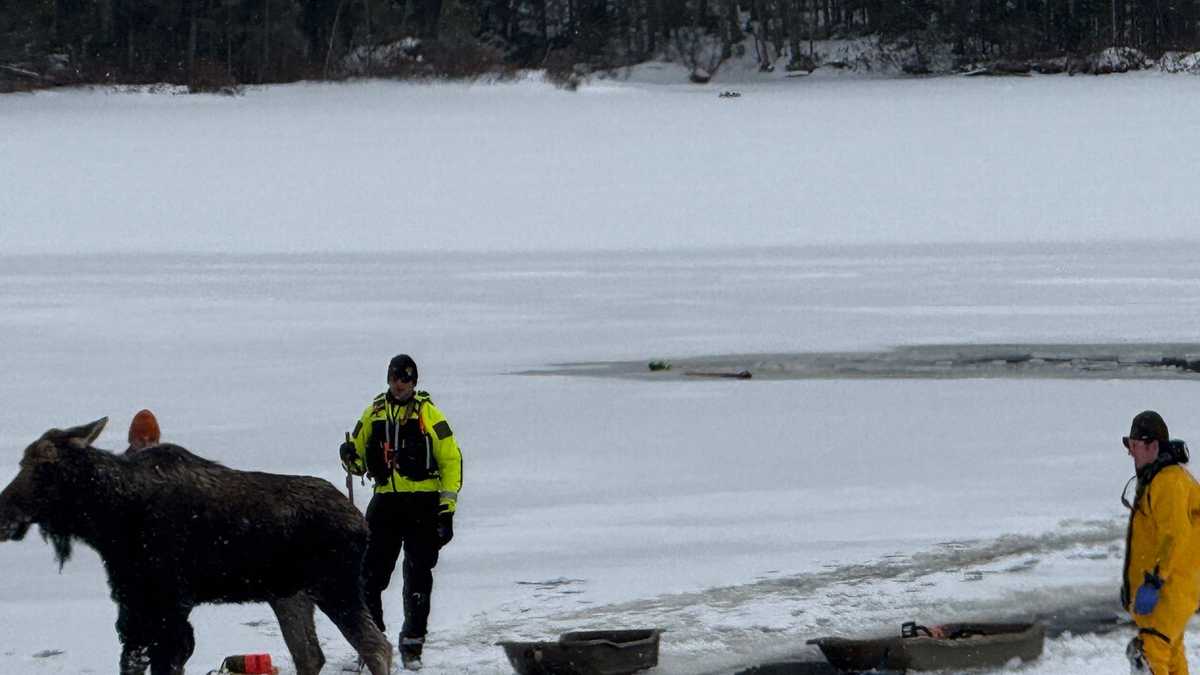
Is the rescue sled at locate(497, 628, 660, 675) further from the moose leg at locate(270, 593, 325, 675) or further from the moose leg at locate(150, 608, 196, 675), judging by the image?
the moose leg at locate(150, 608, 196, 675)

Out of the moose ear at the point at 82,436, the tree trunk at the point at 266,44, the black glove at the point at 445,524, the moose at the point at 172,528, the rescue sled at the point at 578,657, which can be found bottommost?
the rescue sled at the point at 578,657

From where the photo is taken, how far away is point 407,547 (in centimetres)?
771

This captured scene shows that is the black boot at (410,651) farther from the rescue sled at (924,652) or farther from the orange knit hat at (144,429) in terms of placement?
the rescue sled at (924,652)

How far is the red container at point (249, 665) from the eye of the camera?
7.16 meters

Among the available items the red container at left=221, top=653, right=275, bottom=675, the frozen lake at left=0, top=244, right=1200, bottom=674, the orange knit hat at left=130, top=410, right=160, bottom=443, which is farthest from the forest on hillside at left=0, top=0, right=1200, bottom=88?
the red container at left=221, top=653, right=275, bottom=675

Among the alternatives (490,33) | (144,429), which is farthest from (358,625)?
(490,33)

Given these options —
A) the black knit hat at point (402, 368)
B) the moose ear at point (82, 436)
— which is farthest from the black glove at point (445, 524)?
the moose ear at point (82, 436)

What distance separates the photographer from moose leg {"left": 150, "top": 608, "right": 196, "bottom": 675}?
6.40 meters

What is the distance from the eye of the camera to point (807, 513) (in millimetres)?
10672

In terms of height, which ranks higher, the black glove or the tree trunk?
the tree trunk

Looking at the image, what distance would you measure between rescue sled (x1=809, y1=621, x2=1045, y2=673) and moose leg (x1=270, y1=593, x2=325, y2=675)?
73.6 inches

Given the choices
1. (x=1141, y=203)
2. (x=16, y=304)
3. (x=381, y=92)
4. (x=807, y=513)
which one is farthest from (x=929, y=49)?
(x=807, y=513)

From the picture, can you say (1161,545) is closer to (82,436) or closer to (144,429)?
(82,436)

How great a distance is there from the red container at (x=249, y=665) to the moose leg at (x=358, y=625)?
51 cm
